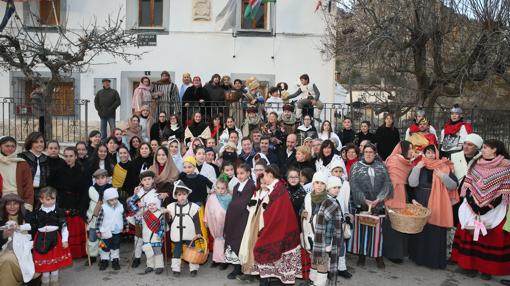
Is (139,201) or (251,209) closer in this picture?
(251,209)

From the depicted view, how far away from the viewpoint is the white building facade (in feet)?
48.1

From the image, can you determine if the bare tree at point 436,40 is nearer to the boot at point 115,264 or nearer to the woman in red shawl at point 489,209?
the woman in red shawl at point 489,209

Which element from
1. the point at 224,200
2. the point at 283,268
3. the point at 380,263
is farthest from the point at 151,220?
the point at 380,263

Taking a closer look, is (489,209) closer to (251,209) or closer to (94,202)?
(251,209)

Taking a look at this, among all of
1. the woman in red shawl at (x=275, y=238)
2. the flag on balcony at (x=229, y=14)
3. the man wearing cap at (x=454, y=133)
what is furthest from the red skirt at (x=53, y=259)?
the flag on balcony at (x=229, y=14)

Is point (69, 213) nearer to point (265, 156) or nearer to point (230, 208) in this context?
point (230, 208)

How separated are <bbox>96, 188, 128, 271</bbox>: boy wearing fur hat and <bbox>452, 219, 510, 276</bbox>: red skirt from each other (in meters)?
4.66

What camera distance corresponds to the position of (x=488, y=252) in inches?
249

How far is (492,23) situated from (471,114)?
2032 millimetres

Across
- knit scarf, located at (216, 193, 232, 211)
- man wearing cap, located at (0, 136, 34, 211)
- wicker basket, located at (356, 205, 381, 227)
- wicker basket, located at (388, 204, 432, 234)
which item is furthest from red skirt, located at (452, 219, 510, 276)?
man wearing cap, located at (0, 136, 34, 211)

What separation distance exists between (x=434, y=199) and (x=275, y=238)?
2468 mm

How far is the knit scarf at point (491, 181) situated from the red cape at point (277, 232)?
2490 millimetres

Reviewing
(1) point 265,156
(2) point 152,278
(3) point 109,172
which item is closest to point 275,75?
(1) point 265,156

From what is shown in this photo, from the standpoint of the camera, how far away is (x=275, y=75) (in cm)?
1471
